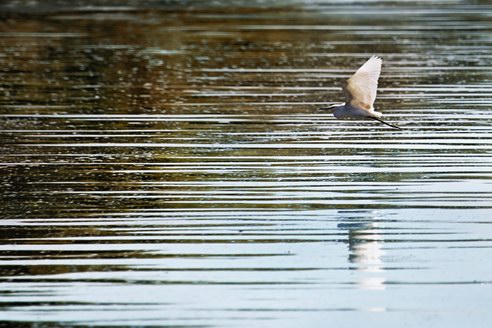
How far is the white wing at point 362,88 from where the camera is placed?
451 inches

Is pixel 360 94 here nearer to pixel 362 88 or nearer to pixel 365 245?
pixel 362 88

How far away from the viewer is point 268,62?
19.1m

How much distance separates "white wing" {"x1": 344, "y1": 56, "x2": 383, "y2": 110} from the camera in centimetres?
1145

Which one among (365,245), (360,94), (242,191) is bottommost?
(365,245)

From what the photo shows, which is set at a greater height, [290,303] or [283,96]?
[283,96]

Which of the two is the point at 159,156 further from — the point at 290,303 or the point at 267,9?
the point at 267,9

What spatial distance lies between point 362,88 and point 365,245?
10.7ft

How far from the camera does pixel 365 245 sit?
8.50m

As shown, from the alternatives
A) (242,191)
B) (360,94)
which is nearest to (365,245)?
(242,191)

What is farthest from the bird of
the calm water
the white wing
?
the calm water

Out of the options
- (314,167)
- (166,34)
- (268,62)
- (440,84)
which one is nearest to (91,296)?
(314,167)

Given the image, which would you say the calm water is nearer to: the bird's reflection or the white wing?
the bird's reflection

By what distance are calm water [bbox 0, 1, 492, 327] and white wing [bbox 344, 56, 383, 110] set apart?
0.44m

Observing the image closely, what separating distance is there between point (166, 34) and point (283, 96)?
25.4ft
